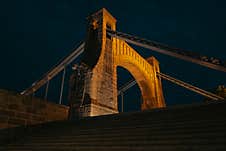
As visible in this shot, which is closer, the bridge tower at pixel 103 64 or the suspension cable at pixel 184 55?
the suspension cable at pixel 184 55

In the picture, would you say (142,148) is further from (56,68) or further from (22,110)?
(56,68)

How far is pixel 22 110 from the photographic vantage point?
20.6 ft

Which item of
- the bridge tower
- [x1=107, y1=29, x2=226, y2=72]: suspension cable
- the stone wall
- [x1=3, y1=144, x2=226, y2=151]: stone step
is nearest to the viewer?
[x1=3, y1=144, x2=226, y2=151]: stone step

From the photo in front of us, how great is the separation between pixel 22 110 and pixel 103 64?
14.8ft

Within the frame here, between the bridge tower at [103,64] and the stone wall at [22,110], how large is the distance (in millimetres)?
1556

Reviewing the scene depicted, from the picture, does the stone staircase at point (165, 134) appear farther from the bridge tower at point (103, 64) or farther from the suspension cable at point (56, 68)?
the suspension cable at point (56, 68)

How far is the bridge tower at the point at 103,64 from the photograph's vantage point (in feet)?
27.2

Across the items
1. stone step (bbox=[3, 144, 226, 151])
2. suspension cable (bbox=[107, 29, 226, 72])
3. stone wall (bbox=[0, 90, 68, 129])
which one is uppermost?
suspension cable (bbox=[107, 29, 226, 72])

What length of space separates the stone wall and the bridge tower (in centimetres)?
Result: 156

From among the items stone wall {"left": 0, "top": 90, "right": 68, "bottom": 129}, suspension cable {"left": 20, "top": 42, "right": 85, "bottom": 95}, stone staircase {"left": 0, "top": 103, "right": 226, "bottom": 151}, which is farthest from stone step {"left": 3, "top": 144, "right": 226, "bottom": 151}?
suspension cable {"left": 20, "top": 42, "right": 85, "bottom": 95}

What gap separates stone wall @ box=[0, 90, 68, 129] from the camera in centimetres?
589

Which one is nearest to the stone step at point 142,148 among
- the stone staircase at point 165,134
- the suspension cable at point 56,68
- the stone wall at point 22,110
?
Result: the stone staircase at point 165,134

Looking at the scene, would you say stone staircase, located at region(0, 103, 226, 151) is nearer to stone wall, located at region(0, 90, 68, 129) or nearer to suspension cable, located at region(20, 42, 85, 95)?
stone wall, located at region(0, 90, 68, 129)

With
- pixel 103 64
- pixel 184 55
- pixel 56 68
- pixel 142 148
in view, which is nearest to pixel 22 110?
pixel 103 64
